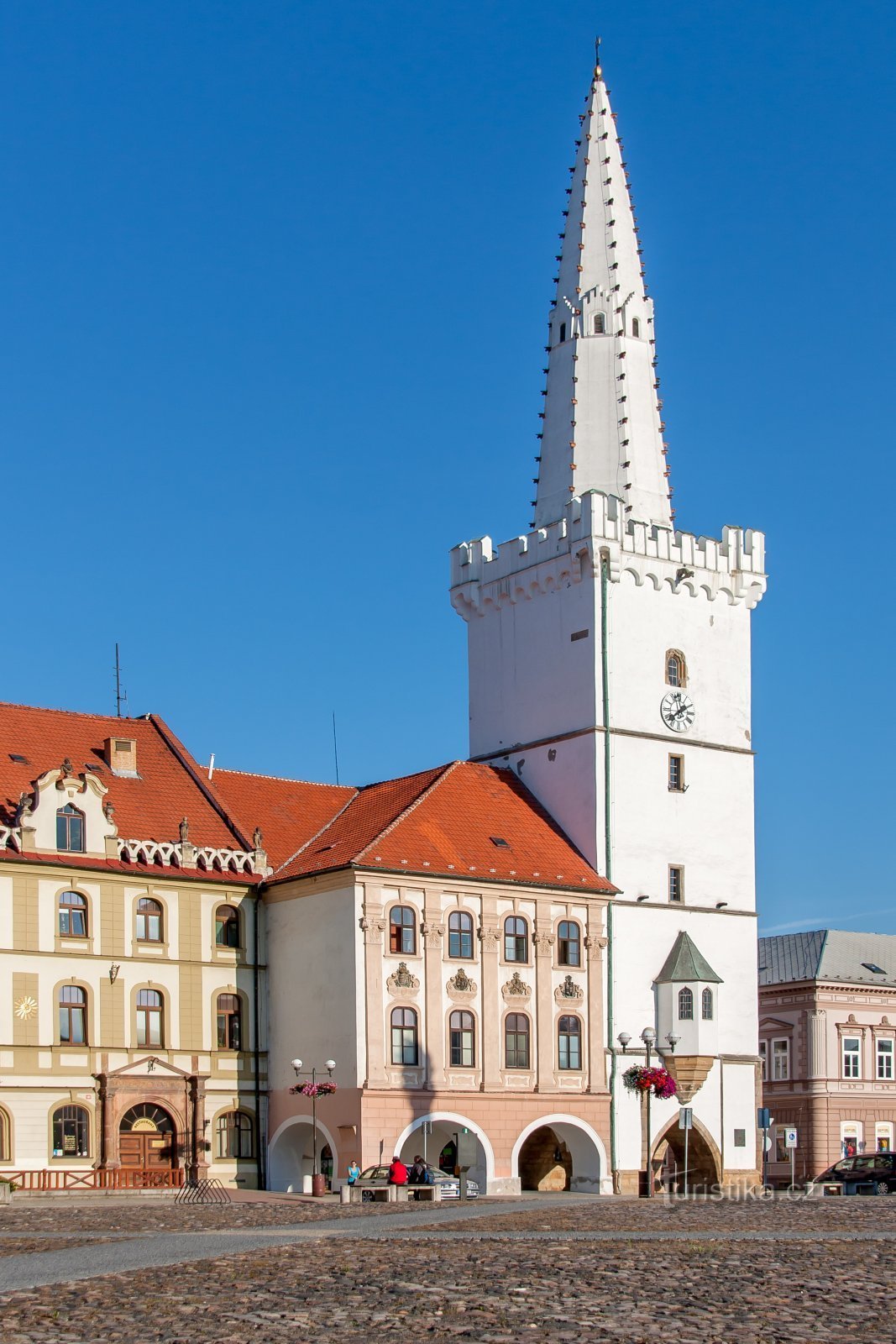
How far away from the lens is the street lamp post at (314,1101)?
51812 millimetres

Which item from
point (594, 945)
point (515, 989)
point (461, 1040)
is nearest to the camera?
point (461, 1040)

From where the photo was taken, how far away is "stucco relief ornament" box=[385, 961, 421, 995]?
56125 mm

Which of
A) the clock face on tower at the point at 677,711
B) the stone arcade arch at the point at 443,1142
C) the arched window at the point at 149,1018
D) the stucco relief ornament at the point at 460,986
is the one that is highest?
the clock face on tower at the point at 677,711

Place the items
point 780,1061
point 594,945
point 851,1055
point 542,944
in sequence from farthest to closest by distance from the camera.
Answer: point 780,1061, point 851,1055, point 594,945, point 542,944

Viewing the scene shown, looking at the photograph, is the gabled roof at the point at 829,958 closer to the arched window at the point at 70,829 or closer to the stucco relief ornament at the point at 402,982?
the stucco relief ornament at the point at 402,982

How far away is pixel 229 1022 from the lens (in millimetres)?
58062

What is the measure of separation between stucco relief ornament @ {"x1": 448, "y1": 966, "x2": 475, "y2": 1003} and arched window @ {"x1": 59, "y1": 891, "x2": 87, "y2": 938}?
10.3m

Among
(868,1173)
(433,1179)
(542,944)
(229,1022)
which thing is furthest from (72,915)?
(868,1173)

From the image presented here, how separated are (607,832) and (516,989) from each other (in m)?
6.19

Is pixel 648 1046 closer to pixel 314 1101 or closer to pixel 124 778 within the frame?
pixel 314 1101

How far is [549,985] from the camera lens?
5969 cm

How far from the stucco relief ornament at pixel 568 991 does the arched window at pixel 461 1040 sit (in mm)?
3248

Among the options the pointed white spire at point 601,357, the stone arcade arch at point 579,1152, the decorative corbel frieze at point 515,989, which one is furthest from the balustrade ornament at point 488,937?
the pointed white spire at point 601,357

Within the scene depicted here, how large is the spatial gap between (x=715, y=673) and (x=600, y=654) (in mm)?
Answer: 4977
